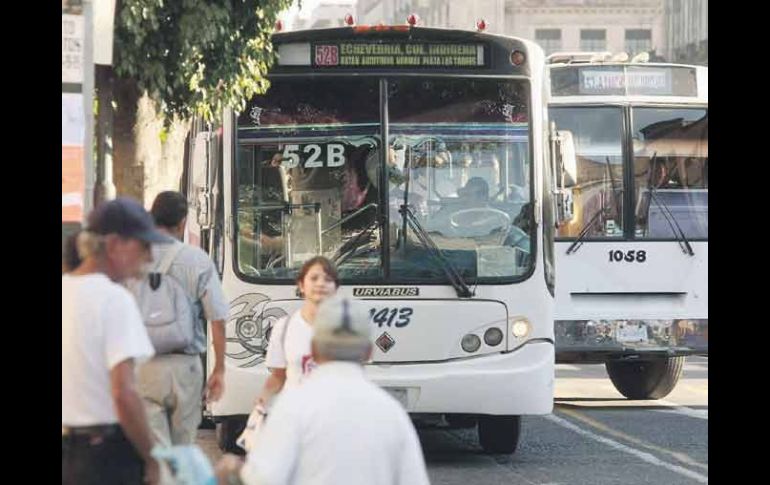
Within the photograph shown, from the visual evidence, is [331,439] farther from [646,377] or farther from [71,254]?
[646,377]

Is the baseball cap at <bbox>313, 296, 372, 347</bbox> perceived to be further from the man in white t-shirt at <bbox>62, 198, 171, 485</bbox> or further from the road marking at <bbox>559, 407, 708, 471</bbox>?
the road marking at <bbox>559, 407, 708, 471</bbox>

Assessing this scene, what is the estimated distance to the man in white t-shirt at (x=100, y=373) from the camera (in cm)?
641

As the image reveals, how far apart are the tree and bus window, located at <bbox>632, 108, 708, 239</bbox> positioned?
4.57m

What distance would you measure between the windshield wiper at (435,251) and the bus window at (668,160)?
15.2 ft

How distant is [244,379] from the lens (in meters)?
12.1

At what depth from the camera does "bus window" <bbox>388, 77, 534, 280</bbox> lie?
12438mm

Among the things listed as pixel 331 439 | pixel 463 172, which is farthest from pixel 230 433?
pixel 331 439

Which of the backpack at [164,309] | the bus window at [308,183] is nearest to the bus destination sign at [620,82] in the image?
the bus window at [308,183]

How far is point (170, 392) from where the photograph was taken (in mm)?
8977

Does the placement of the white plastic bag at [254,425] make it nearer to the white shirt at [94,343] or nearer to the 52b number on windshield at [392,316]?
the white shirt at [94,343]

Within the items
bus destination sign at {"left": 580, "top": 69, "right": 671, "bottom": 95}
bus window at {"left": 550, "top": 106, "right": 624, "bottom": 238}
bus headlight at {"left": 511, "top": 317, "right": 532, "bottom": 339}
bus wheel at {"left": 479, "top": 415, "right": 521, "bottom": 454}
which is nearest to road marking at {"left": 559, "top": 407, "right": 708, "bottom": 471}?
bus wheel at {"left": 479, "top": 415, "right": 521, "bottom": 454}

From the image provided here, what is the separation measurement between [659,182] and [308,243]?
542 cm
